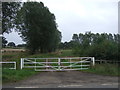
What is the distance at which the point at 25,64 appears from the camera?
25.8 m

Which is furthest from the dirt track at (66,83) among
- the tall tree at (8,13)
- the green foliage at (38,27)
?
the green foliage at (38,27)

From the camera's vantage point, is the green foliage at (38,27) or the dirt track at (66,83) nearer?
the dirt track at (66,83)

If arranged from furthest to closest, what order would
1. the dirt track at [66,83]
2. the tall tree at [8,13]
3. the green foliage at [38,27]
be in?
the green foliage at [38,27] → the tall tree at [8,13] → the dirt track at [66,83]

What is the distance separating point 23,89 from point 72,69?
1377 cm

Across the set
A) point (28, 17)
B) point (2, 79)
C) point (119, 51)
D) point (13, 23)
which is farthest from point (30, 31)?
point (2, 79)

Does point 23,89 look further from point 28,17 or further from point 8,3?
point 28,17

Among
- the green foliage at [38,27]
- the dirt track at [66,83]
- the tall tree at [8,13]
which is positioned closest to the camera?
the dirt track at [66,83]

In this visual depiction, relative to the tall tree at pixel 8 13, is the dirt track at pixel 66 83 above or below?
below

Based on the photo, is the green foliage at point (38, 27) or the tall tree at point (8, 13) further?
the green foliage at point (38, 27)

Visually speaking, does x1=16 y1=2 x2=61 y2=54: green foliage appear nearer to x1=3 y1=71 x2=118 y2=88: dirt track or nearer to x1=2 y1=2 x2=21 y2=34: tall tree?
x1=2 y1=2 x2=21 y2=34: tall tree

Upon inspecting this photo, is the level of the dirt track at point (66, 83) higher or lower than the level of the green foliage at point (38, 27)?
lower

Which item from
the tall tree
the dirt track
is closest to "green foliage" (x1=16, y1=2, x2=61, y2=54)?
the tall tree

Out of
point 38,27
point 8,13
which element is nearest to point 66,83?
point 8,13

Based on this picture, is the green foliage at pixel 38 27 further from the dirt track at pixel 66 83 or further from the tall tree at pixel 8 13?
the dirt track at pixel 66 83
